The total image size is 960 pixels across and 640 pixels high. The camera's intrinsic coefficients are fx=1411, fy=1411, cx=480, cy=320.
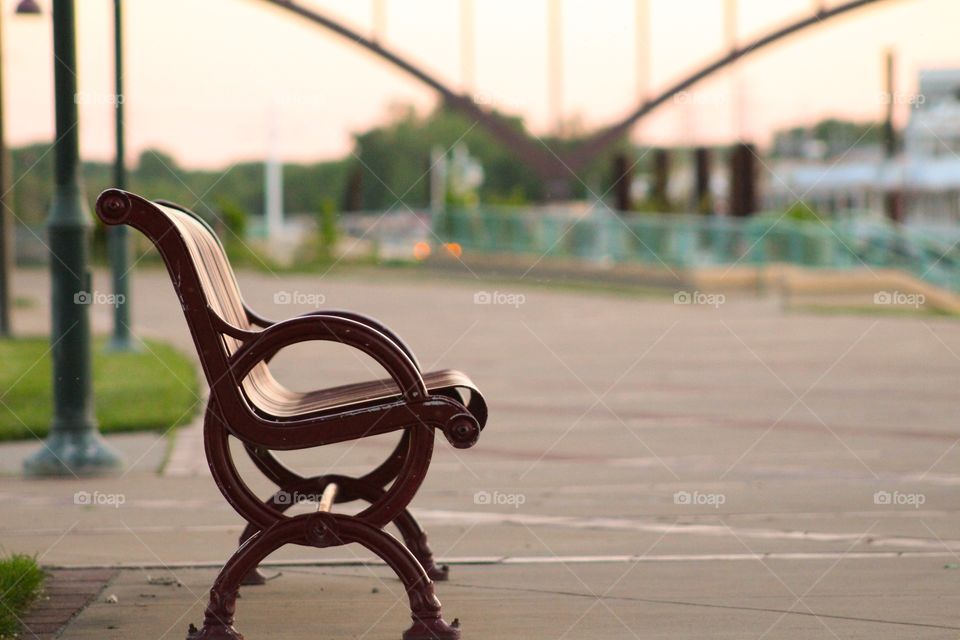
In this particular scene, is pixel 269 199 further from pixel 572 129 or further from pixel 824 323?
pixel 824 323

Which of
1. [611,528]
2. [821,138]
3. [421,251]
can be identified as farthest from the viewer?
[821,138]

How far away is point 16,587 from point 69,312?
9.55ft

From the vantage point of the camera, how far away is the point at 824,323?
18766mm

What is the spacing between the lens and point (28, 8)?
1393 centimetres

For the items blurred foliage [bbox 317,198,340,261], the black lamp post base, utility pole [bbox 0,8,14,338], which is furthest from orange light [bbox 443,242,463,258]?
the black lamp post base

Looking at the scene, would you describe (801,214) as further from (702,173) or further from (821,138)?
(821,138)

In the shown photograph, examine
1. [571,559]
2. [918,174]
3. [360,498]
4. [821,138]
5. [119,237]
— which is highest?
[360,498]

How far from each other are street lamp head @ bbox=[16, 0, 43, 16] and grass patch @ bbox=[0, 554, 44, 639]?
10227 mm

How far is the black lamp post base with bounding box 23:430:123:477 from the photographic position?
23.2 ft

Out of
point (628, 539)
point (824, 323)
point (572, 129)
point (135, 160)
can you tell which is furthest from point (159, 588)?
point (572, 129)

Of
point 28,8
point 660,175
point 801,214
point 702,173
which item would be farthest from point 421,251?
point 28,8

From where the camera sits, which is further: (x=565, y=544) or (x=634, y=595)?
(x=565, y=544)

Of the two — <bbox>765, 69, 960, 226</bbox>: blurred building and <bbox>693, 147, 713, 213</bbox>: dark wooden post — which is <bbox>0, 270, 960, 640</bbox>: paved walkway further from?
<bbox>765, 69, 960, 226</bbox>: blurred building

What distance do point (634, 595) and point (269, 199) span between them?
47.5m
